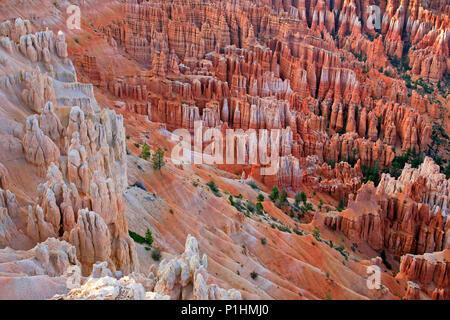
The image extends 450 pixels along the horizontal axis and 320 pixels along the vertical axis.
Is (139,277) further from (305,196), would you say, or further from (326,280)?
(305,196)

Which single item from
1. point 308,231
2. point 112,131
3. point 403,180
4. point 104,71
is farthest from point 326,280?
point 104,71

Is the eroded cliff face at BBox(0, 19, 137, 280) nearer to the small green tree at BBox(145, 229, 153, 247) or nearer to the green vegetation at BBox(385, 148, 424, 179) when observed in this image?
the small green tree at BBox(145, 229, 153, 247)

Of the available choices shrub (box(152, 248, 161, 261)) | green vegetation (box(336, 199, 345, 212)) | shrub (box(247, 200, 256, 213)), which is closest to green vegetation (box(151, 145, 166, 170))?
shrub (box(247, 200, 256, 213))

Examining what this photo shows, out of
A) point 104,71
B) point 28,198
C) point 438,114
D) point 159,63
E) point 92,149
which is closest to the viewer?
point 28,198

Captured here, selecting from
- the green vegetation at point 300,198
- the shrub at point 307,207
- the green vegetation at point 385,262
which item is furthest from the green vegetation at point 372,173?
the green vegetation at point 385,262

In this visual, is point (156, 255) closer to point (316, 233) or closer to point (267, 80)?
point (316, 233)

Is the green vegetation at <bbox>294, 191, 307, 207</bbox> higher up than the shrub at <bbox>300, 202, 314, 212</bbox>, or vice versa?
the green vegetation at <bbox>294, 191, 307, 207</bbox>

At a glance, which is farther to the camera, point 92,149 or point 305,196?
point 305,196
